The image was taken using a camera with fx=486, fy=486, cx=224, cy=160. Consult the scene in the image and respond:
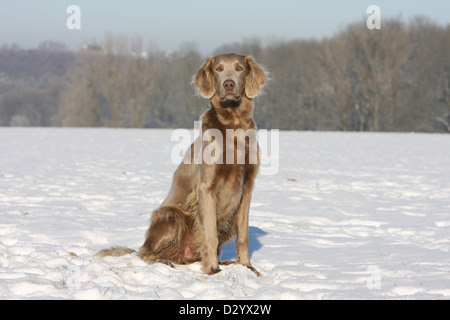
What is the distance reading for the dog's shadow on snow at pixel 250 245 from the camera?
4.53m

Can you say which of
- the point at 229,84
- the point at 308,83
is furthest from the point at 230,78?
the point at 308,83

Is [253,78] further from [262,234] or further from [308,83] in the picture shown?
[308,83]

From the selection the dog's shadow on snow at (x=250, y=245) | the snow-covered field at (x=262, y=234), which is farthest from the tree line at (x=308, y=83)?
the dog's shadow on snow at (x=250, y=245)

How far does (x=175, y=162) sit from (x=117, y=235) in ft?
24.8

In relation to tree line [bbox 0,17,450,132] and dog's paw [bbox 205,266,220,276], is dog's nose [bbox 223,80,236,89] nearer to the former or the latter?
dog's paw [bbox 205,266,220,276]

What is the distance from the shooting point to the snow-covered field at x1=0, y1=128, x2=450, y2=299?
3.31 m

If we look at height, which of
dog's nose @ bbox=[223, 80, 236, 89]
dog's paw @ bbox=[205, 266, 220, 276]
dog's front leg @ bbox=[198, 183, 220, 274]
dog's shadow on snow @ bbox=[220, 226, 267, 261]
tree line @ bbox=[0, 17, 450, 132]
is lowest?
dog's shadow on snow @ bbox=[220, 226, 267, 261]

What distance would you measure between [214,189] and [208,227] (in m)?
0.31

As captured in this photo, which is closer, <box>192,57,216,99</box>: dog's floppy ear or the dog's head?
the dog's head

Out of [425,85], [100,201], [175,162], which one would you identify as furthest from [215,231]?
[425,85]

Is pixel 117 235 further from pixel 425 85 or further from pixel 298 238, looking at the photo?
pixel 425 85

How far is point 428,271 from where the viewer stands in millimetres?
3842

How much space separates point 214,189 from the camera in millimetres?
3854

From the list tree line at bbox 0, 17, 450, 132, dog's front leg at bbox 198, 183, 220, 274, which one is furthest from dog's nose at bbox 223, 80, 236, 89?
tree line at bbox 0, 17, 450, 132
